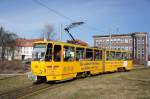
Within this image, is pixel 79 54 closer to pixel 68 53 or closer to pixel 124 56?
pixel 68 53

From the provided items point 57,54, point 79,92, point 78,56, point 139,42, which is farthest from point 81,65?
point 139,42

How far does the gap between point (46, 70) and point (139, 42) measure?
7779 cm

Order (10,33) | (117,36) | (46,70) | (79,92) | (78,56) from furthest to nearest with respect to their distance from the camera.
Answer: (117,36)
(10,33)
(78,56)
(46,70)
(79,92)

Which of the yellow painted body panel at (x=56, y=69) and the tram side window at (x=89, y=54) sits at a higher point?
the tram side window at (x=89, y=54)

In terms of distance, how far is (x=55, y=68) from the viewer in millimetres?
17219

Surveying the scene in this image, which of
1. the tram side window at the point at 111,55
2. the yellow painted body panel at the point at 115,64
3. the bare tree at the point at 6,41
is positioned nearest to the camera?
the tram side window at the point at 111,55

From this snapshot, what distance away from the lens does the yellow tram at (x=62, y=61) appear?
17047 mm

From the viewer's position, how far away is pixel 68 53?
61.4 feet

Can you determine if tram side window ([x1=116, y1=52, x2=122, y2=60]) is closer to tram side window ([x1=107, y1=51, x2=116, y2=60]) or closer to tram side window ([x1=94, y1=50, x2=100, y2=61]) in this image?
tram side window ([x1=107, y1=51, x2=116, y2=60])

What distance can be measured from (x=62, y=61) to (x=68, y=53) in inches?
45.4

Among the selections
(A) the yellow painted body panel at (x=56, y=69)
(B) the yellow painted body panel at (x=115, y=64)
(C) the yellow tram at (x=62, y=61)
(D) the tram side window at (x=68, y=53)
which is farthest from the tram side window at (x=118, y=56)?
(D) the tram side window at (x=68, y=53)

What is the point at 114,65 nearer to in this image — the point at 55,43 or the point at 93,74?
the point at 93,74

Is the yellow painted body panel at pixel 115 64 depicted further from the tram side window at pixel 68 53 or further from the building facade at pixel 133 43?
the building facade at pixel 133 43

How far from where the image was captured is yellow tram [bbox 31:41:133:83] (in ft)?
55.9
